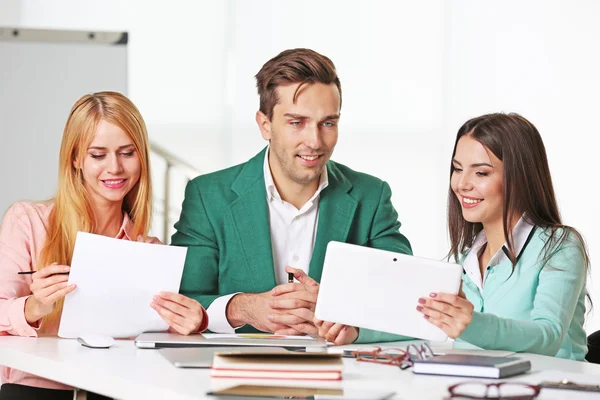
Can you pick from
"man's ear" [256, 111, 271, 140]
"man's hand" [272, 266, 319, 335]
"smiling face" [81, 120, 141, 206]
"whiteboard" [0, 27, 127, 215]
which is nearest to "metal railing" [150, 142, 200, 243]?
"whiteboard" [0, 27, 127, 215]

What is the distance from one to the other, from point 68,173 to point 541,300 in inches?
50.7

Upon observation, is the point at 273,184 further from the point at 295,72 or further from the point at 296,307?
the point at 296,307

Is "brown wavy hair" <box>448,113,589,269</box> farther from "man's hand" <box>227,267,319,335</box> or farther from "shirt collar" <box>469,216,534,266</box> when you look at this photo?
"man's hand" <box>227,267,319,335</box>

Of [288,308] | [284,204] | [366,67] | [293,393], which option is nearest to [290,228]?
[284,204]

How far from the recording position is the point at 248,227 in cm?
250

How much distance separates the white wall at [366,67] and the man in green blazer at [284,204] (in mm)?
3537

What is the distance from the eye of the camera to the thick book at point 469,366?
1554mm

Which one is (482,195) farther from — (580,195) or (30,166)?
(580,195)

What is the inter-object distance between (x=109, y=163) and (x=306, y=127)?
58cm

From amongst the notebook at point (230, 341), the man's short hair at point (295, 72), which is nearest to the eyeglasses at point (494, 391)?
the notebook at point (230, 341)

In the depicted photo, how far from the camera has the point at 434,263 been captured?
6.00 feet

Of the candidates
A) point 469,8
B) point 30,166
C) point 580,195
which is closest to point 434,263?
point 30,166

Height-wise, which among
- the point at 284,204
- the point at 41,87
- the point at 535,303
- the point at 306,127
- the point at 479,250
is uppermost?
the point at 41,87

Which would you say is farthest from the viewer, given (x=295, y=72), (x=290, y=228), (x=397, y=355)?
(x=290, y=228)
